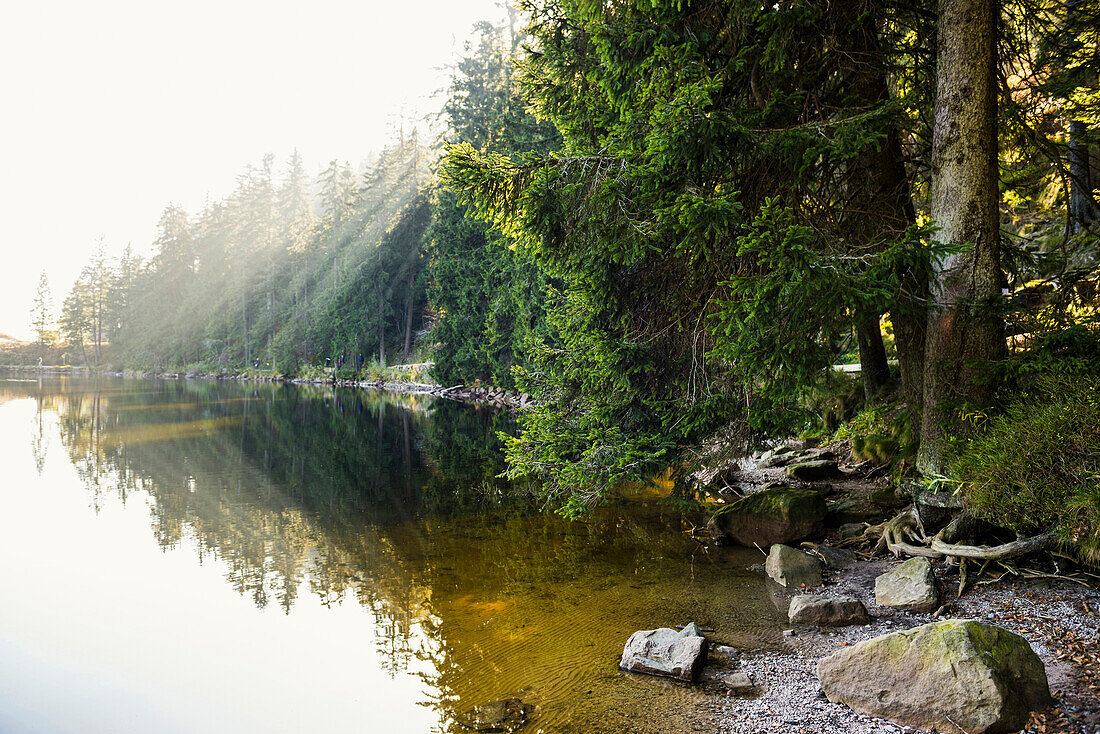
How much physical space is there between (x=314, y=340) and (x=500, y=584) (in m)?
51.1

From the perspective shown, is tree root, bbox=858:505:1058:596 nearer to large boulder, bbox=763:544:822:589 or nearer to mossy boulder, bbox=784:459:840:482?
large boulder, bbox=763:544:822:589

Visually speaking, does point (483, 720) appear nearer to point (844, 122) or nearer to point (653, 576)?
point (653, 576)

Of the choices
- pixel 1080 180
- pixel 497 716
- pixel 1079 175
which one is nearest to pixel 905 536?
pixel 497 716

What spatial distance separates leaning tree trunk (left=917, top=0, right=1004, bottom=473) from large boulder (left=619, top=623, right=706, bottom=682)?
10.9 ft

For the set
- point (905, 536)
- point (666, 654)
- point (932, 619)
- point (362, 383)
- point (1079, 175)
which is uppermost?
point (1079, 175)

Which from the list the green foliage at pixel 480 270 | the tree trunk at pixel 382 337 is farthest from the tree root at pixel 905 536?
the tree trunk at pixel 382 337

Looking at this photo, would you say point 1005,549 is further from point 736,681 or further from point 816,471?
point 816,471

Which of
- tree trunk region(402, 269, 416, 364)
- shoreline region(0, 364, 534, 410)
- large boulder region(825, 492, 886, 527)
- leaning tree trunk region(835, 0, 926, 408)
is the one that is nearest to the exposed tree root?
large boulder region(825, 492, 886, 527)

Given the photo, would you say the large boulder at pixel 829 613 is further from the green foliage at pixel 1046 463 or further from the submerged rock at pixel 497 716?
the submerged rock at pixel 497 716

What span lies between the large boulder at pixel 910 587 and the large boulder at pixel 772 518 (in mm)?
1796

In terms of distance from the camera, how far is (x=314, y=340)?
176 feet

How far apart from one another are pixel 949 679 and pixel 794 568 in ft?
9.79

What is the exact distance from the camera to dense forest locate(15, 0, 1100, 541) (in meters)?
5.46

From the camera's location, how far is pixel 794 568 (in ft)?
21.5
